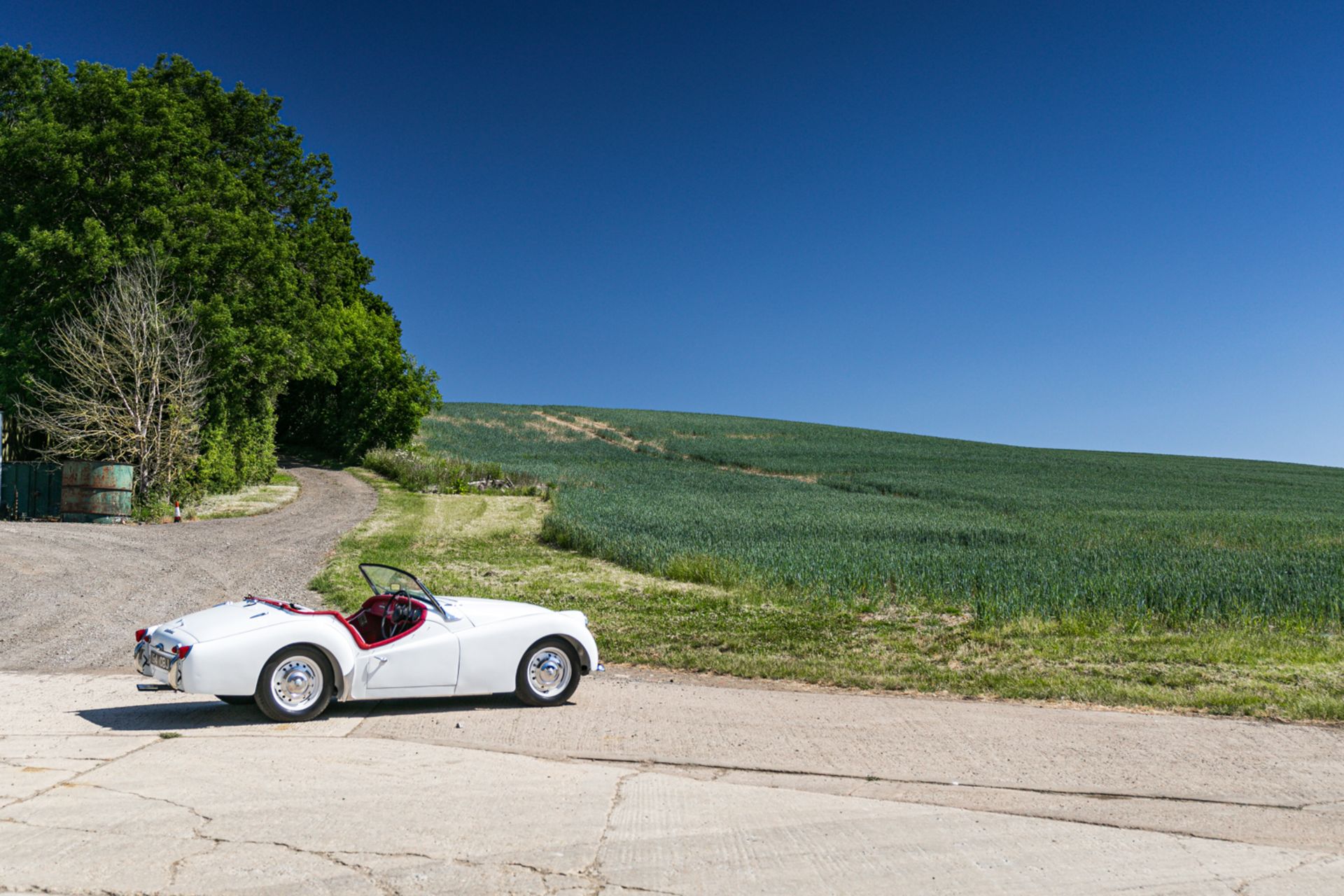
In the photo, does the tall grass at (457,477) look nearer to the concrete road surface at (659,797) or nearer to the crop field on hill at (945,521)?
the crop field on hill at (945,521)

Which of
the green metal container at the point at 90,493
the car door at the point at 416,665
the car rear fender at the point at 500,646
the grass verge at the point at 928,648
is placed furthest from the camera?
the green metal container at the point at 90,493

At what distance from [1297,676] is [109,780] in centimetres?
1113

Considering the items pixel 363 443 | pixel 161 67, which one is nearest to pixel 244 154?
pixel 161 67

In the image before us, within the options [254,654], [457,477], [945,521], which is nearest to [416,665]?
[254,654]

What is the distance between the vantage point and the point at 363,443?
1976 inches

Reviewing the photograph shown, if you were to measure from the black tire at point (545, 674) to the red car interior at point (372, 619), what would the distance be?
1.05m

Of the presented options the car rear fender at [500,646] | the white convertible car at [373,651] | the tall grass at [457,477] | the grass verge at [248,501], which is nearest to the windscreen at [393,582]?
the white convertible car at [373,651]

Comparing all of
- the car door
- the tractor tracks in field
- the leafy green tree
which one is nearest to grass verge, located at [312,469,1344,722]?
the car door

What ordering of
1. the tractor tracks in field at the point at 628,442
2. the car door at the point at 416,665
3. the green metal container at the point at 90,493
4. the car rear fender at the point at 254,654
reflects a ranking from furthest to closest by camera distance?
the tractor tracks in field at the point at 628,442 → the green metal container at the point at 90,493 → the car door at the point at 416,665 → the car rear fender at the point at 254,654

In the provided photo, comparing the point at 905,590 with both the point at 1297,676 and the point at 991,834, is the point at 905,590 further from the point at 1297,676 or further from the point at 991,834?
the point at 991,834

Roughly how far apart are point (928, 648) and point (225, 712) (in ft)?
26.6

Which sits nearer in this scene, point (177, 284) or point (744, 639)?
point (744, 639)

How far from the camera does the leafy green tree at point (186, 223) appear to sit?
30.2 metres

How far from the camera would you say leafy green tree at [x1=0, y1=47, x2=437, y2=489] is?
30188 millimetres
